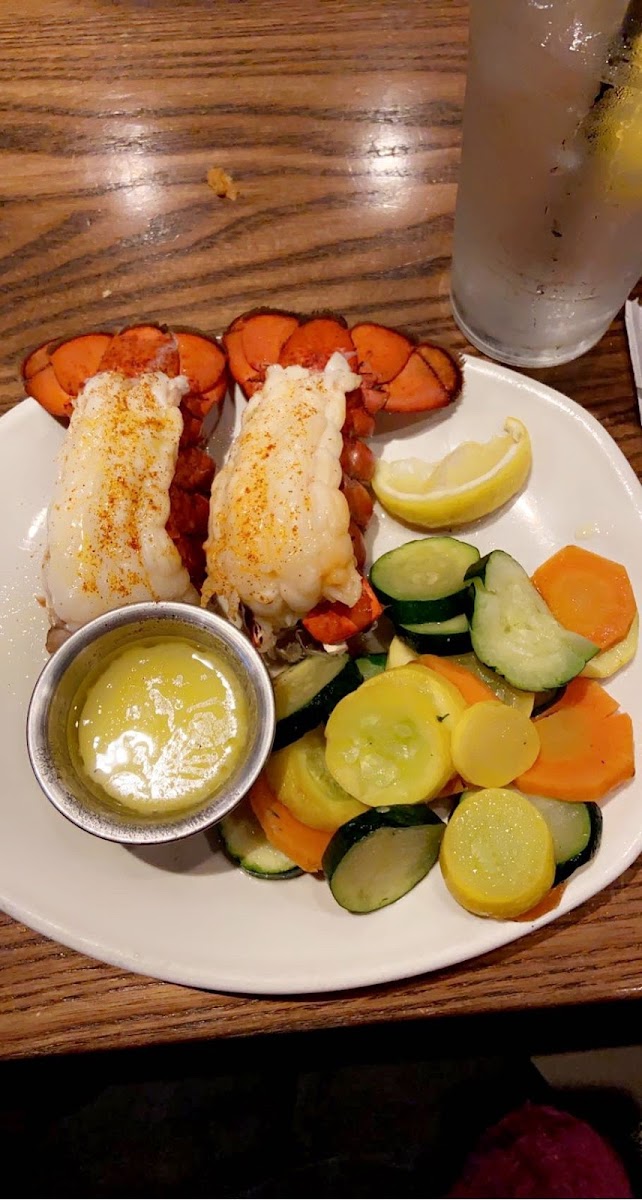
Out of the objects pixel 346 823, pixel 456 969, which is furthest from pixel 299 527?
pixel 456 969

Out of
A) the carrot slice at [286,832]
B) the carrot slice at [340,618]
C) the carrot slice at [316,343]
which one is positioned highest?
the carrot slice at [316,343]

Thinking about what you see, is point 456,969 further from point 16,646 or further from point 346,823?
point 16,646

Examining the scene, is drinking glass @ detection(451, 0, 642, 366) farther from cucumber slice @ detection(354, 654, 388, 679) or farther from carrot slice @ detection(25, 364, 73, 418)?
carrot slice @ detection(25, 364, 73, 418)

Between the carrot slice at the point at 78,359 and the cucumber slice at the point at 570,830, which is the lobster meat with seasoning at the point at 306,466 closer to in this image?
the carrot slice at the point at 78,359

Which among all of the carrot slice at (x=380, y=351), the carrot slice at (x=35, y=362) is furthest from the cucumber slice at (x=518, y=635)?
the carrot slice at (x=35, y=362)

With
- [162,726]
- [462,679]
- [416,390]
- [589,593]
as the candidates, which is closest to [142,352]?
[416,390]

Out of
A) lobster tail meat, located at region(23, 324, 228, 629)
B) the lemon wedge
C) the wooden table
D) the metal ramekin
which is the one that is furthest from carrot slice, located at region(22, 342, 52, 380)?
the lemon wedge
